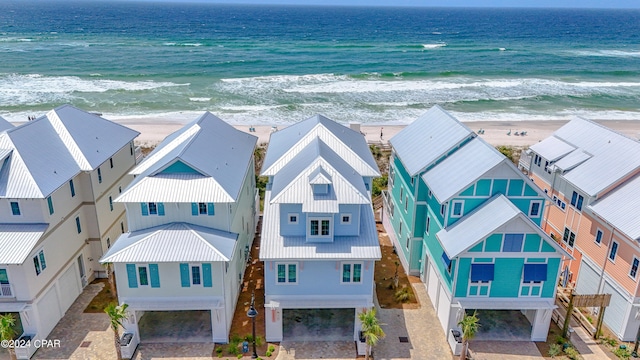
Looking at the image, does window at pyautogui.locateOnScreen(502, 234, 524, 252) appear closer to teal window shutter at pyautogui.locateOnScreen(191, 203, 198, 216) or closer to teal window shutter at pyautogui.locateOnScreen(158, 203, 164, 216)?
teal window shutter at pyautogui.locateOnScreen(191, 203, 198, 216)

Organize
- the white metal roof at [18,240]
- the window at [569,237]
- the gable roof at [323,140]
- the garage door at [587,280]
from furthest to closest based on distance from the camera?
the gable roof at [323,140] < the window at [569,237] < the garage door at [587,280] < the white metal roof at [18,240]

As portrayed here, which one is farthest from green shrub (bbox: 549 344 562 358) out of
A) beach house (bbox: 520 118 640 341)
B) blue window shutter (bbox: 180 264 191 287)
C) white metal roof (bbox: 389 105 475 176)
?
blue window shutter (bbox: 180 264 191 287)

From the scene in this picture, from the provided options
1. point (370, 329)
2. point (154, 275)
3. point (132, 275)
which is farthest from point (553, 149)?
point (132, 275)

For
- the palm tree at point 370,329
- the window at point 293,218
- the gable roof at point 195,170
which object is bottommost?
the palm tree at point 370,329

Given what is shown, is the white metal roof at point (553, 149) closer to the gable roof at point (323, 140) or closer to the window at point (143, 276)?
the gable roof at point (323, 140)

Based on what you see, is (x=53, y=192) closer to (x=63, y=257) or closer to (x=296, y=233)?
(x=63, y=257)

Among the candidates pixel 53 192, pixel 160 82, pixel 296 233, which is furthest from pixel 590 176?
pixel 160 82

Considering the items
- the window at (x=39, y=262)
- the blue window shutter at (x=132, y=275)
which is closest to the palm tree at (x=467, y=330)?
the blue window shutter at (x=132, y=275)

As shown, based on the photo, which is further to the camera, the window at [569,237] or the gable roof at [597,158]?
the window at [569,237]

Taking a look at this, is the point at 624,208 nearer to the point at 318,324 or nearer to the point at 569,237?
the point at 569,237
